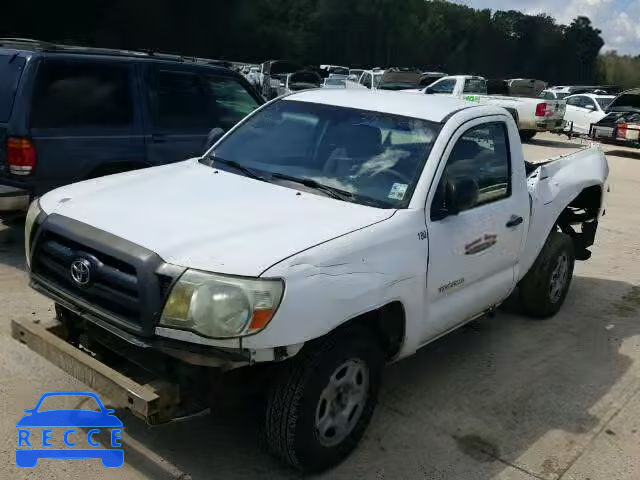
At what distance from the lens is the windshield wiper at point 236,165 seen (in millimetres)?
4056

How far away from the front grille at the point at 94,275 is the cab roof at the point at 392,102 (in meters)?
1.96

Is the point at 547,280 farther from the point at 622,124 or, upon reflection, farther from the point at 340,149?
the point at 622,124

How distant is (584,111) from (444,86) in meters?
4.77

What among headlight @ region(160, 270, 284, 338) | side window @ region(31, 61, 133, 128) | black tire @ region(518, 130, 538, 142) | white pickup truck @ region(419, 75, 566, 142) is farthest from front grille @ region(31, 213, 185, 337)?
black tire @ region(518, 130, 538, 142)

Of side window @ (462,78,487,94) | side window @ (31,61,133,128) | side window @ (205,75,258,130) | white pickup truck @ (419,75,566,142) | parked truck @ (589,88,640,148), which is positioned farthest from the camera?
side window @ (462,78,487,94)

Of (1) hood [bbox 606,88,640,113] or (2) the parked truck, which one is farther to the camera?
(1) hood [bbox 606,88,640,113]

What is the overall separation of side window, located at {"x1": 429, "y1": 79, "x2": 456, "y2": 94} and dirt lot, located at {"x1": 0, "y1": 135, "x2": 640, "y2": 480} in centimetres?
1648

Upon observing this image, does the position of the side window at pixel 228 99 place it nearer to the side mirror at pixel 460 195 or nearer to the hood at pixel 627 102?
the side mirror at pixel 460 195

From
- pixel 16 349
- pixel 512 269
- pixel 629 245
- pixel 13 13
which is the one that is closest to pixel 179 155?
pixel 16 349

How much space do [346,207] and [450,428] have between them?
1418 mm

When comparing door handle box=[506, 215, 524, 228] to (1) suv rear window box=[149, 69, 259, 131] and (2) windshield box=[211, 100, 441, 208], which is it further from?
(1) suv rear window box=[149, 69, 259, 131]

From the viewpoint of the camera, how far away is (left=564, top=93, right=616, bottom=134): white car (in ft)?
71.6

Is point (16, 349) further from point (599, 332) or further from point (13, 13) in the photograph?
point (13, 13)

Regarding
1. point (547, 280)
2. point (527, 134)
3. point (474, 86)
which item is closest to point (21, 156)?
point (547, 280)
